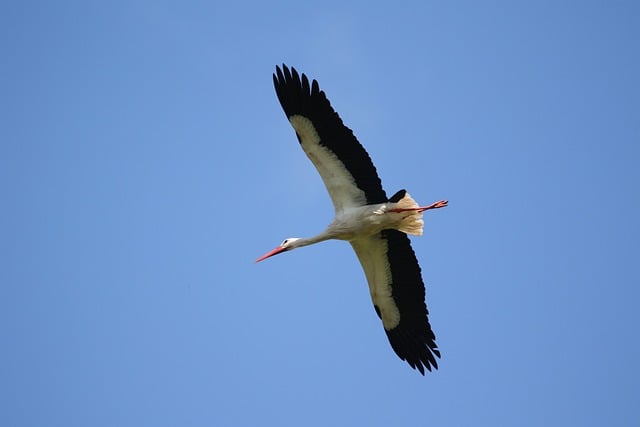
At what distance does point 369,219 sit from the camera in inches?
392

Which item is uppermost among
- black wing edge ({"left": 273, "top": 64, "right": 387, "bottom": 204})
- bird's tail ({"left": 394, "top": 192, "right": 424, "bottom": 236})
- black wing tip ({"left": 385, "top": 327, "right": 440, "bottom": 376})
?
black wing edge ({"left": 273, "top": 64, "right": 387, "bottom": 204})

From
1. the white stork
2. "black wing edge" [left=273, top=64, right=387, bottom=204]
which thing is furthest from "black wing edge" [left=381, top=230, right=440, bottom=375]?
"black wing edge" [left=273, top=64, right=387, bottom=204]

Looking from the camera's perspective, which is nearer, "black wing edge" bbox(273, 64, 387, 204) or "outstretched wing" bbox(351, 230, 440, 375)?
"black wing edge" bbox(273, 64, 387, 204)

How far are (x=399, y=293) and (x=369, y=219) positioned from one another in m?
1.35

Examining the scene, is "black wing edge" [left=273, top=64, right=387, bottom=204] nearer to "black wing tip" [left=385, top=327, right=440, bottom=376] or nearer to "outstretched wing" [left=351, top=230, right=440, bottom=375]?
"outstretched wing" [left=351, top=230, right=440, bottom=375]

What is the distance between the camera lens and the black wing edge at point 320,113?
9484mm

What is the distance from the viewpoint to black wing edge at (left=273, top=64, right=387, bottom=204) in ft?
31.1

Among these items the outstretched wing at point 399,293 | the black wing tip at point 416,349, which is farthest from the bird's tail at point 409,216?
the black wing tip at point 416,349

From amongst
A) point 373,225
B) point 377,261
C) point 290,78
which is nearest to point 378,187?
point 373,225

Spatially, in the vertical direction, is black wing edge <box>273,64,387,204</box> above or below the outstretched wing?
above

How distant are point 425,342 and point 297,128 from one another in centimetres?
355

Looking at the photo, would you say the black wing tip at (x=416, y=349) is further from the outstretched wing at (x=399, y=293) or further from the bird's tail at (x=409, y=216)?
the bird's tail at (x=409, y=216)

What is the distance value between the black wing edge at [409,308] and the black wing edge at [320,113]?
134cm

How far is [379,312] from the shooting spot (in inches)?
429
